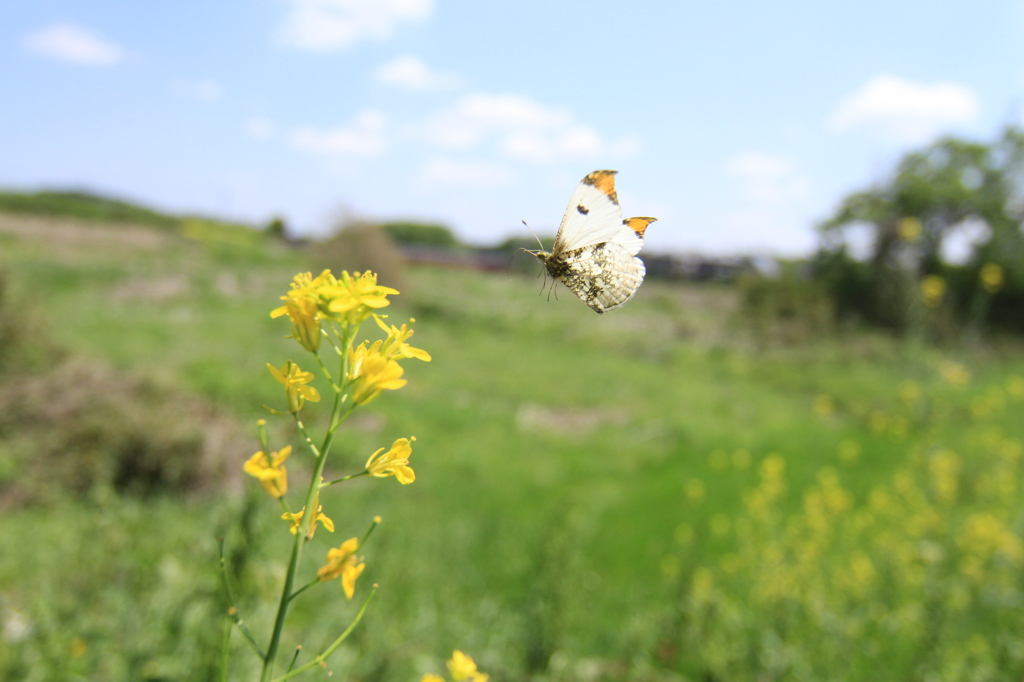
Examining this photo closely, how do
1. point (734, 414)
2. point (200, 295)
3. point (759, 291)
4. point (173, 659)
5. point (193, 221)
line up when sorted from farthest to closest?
1. point (193, 221)
2. point (759, 291)
3. point (200, 295)
4. point (734, 414)
5. point (173, 659)

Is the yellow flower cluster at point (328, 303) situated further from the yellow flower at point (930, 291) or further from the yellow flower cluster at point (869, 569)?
the yellow flower at point (930, 291)

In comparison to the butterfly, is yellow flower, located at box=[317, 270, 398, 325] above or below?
below

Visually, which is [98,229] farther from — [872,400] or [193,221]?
[872,400]

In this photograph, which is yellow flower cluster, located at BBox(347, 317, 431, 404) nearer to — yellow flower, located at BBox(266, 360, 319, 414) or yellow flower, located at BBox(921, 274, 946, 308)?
yellow flower, located at BBox(266, 360, 319, 414)

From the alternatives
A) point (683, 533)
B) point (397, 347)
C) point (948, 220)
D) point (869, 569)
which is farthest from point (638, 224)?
point (948, 220)

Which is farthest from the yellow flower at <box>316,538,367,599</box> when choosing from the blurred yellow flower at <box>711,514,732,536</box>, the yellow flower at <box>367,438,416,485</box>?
the blurred yellow flower at <box>711,514,732,536</box>

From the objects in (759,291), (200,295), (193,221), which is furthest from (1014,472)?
(193,221)
